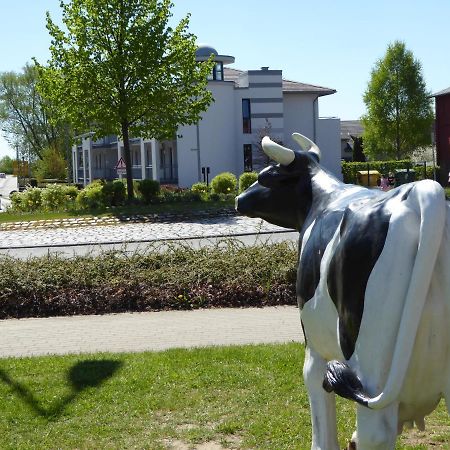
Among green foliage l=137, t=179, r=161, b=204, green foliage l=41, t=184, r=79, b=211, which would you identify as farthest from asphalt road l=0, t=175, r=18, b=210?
green foliage l=137, t=179, r=161, b=204

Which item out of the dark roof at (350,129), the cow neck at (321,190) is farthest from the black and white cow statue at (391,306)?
the dark roof at (350,129)

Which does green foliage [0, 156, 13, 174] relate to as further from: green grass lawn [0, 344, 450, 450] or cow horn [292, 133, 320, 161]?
cow horn [292, 133, 320, 161]

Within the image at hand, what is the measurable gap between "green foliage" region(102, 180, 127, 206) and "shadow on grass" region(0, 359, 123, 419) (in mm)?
23422

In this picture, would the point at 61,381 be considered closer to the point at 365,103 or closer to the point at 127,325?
the point at 127,325

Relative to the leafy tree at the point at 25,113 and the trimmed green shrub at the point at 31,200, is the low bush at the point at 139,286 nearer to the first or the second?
the trimmed green shrub at the point at 31,200

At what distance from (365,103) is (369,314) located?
56522mm

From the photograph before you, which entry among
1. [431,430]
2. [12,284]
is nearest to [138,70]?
[12,284]

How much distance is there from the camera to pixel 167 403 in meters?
6.39

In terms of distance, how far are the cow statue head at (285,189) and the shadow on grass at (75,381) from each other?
9.72 feet

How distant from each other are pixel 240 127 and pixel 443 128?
13.1 meters

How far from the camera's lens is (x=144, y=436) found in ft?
18.7

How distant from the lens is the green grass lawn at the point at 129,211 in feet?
91.5

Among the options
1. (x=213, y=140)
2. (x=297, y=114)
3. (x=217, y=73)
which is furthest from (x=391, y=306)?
(x=297, y=114)

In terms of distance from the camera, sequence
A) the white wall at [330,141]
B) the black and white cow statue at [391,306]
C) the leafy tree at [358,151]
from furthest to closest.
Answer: the leafy tree at [358,151], the white wall at [330,141], the black and white cow statue at [391,306]
